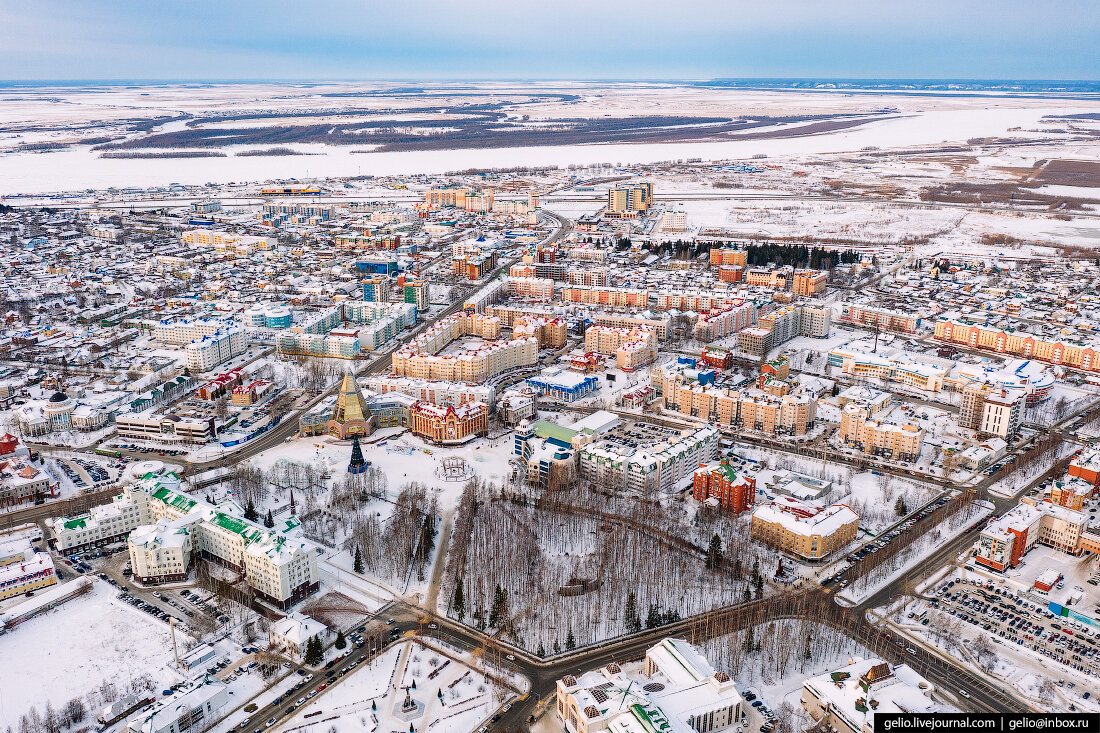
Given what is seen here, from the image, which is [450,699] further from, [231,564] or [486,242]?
[486,242]

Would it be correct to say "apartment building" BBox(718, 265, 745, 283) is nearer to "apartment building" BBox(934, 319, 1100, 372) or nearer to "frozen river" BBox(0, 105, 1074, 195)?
"apartment building" BBox(934, 319, 1100, 372)

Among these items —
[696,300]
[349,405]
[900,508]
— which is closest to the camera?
[900,508]

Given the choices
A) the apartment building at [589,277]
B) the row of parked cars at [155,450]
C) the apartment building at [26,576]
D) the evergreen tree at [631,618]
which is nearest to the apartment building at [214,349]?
the row of parked cars at [155,450]

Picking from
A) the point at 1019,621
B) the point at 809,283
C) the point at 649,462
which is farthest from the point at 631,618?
the point at 809,283

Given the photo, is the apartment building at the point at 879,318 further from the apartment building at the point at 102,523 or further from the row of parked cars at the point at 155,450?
the apartment building at the point at 102,523

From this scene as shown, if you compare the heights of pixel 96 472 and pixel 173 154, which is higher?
pixel 173 154

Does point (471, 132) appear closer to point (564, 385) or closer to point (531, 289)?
point (531, 289)
